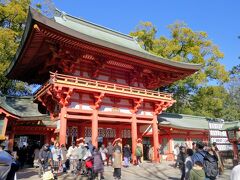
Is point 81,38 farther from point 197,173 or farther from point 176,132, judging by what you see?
point 176,132

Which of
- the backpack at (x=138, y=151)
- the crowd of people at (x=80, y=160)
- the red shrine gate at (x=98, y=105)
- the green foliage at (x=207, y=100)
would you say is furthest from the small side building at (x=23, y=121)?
the green foliage at (x=207, y=100)

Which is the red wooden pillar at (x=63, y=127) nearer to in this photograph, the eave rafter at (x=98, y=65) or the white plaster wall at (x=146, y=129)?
the eave rafter at (x=98, y=65)

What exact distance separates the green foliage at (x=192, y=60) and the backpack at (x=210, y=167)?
90.7 feet

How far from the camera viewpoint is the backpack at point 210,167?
6.46 m

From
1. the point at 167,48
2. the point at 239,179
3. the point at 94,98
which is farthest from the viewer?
the point at 167,48

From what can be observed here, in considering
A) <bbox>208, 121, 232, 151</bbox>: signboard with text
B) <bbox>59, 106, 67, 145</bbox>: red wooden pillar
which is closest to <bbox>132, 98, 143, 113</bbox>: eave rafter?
<bbox>59, 106, 67, 145</bbox>: red wooden pillar

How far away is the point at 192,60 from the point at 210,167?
29960 mm

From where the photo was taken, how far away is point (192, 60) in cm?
3484

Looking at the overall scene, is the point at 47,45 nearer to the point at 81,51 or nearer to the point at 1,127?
the point at 81,51

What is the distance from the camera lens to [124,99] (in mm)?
19922

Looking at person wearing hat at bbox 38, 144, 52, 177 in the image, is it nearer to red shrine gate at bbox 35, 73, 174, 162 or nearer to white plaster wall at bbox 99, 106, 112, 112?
red shrine gate at bbox 35, 73, 174, 162

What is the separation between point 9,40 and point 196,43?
2500 centimetres

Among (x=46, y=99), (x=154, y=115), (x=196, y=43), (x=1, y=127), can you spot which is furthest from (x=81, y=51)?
(x=196, y=43)

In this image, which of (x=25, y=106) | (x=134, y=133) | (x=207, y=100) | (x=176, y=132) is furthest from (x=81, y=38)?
(x=207, y=100)
